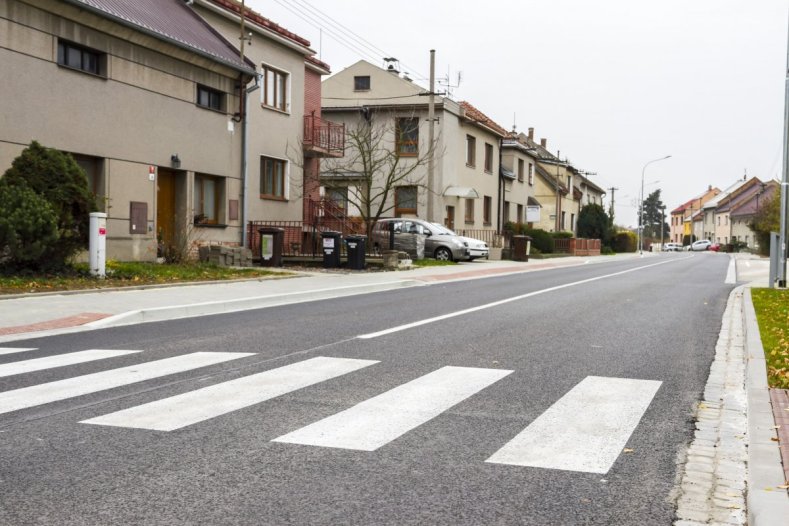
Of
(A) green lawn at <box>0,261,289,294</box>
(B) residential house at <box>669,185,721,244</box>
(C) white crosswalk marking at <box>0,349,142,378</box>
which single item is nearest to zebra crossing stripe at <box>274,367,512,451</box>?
(C) white crosswalk marking at <box>0,349,142,378</box>

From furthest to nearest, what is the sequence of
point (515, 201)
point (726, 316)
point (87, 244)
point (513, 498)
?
1. point (515, 201)
2. point (87, 244)
3. point (726, 316)
4. point (513, 498)

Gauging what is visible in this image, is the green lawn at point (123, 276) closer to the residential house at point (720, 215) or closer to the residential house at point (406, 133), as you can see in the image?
the residential house at point (406, 133)

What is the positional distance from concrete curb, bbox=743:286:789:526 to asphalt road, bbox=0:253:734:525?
393 millimetres

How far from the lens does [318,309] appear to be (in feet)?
42.7

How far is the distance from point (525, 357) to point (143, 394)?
12.7 feet

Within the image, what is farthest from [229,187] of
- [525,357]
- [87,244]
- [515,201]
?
[515,201]

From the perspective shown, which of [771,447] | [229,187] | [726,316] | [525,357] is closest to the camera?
[771,447]

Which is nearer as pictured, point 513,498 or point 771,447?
point 513,498

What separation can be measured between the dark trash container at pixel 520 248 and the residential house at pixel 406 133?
356 cm

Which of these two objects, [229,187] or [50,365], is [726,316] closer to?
[50,365]

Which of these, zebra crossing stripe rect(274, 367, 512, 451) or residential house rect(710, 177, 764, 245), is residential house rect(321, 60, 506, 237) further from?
residential house rect(710, 177, 764, 245)

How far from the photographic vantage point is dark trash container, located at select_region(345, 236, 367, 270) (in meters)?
23.5

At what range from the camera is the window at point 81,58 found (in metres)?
17.6

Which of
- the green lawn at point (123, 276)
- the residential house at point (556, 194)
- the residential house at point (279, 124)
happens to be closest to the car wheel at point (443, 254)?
the residential house at point (279, 124)
